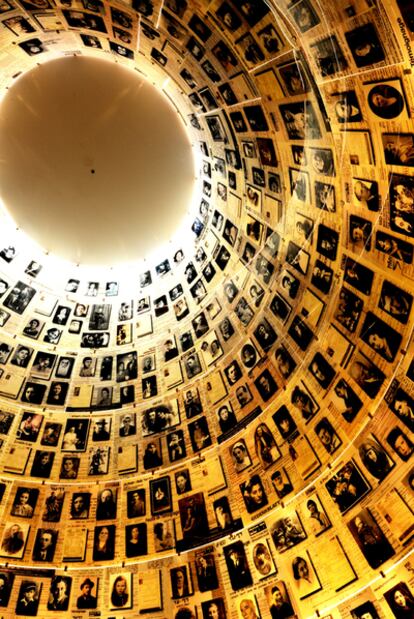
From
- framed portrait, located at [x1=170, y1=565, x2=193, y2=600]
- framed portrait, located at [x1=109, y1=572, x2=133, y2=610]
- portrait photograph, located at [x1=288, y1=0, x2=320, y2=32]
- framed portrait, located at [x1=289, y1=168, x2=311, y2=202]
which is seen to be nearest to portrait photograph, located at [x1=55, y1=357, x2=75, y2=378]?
framed portrait, located at [x1=109, y1=572, x2=133, y2=610]

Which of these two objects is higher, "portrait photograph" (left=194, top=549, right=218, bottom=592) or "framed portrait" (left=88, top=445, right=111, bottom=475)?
"framed portrait" (left=88, top=445, right=111, bottom=475)

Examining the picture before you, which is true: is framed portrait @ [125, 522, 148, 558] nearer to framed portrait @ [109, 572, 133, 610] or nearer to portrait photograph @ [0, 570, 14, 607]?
framed portrait @ [109, 572, 133, 610]

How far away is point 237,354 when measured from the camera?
12266 millimetres

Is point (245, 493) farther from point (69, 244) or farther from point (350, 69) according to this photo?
point (69, 244)

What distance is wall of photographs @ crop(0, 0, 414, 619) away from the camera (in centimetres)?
761

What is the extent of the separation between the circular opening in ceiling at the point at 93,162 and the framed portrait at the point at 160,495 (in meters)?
Answer: 7.68

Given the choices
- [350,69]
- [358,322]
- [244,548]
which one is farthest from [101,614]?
[350,69]

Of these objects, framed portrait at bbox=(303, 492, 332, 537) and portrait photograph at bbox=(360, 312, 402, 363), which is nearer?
portrait photograph at bbox=(360, 312, 402, 363)

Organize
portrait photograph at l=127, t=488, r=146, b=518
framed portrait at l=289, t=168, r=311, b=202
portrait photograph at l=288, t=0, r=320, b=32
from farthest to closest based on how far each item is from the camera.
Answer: portrait photograph at l=127, t=488, r=146, b=518 → framed portrait at l=289, t=168, r=311, b=202 → portrait photograph at l=288, t=0, r=320, b=32

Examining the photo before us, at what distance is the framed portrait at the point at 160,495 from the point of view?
11.5 m

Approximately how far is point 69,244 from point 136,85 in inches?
224

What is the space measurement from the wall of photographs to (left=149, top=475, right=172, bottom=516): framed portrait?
1.6 inches

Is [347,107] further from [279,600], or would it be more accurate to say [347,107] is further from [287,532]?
[279,600]

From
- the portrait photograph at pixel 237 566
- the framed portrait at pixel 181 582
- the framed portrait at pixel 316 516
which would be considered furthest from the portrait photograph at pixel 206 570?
the framed portrait at pixel 316 516
